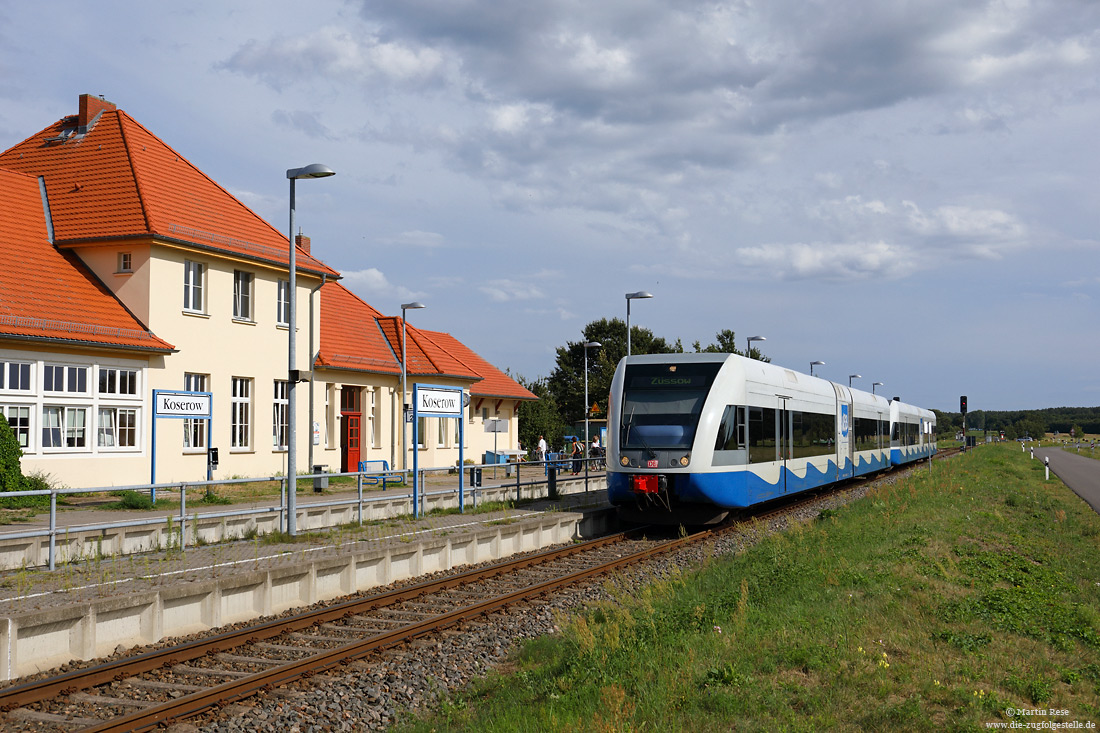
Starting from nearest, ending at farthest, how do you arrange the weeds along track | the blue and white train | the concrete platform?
the weeds along track, the concrete platform, the blue and white train

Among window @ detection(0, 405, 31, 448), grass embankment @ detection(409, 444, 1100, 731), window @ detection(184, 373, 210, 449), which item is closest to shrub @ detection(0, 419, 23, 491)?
window @ detection(0, 405, 31, 448)

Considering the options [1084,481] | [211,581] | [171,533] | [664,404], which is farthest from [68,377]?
[1084,481]

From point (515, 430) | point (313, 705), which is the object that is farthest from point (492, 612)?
point (515, 430)

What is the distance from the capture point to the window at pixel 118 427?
23.9 metres

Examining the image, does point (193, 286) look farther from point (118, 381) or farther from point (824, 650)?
point (824, 650)

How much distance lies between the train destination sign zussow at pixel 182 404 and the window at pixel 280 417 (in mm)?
9733

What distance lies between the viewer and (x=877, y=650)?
25.3ft

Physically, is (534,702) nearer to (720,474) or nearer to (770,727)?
(770,727)

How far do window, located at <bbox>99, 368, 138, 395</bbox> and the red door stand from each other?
10206 millimetres

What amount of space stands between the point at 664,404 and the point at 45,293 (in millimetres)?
16143

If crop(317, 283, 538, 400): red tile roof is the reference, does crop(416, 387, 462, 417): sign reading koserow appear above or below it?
below

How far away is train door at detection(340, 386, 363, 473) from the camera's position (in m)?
34.5

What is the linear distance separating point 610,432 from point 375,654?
33.0ft

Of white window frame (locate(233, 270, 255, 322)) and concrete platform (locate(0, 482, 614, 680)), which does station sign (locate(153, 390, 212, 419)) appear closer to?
concrete platform (locate(0, 482, 614, 680))
